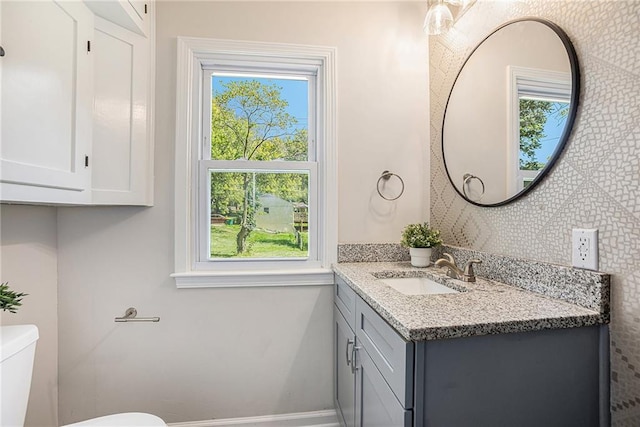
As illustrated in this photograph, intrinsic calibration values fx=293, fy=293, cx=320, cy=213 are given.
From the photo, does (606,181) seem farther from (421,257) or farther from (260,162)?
(260,162)

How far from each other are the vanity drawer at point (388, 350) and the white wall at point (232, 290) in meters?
0.55

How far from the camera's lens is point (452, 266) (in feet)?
4.17

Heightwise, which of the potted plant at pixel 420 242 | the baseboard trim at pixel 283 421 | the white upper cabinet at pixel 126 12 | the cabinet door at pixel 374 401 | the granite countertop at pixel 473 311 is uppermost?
the white upper cabinet at pixel 126 12

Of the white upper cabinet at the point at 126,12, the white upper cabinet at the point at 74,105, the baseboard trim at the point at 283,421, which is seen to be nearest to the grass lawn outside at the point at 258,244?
the white upper cabinet at the point at 74,105

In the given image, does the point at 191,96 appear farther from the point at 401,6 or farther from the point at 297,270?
the point at 401,6

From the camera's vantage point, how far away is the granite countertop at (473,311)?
0.74 metres

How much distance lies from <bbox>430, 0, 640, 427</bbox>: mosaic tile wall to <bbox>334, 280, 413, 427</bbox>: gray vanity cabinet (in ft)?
2.01

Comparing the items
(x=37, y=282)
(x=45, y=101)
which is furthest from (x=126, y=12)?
(x=37, y=282)

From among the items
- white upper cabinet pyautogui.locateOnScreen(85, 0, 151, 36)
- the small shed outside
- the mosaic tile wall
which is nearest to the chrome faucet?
the mosaic tile wall

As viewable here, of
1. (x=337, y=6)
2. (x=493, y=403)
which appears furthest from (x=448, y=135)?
(x=493, y=403)

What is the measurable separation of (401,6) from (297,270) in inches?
63.9

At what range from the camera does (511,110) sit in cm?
117

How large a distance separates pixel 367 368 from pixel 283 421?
84cm

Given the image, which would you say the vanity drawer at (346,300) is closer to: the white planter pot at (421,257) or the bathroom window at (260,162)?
the bathroom window at (260,162)
